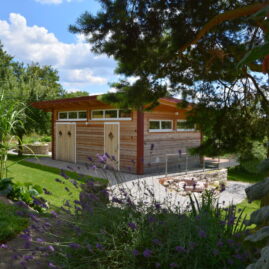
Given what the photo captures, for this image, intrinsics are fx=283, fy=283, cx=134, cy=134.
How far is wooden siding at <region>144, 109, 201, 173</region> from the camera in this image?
11.8 metres

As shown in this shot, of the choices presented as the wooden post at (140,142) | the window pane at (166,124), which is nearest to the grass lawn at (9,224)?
the wooden post at (140,142)

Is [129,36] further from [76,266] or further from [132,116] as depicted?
[132,116]

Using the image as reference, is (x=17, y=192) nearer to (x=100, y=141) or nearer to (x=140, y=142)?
(x=140, y=142)

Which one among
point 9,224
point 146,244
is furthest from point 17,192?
point 146,244

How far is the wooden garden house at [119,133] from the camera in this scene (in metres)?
11.6

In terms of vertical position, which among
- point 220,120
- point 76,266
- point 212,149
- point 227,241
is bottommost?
point 76,266

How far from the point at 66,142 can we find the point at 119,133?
4325 millimetres

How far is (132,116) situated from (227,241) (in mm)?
9553

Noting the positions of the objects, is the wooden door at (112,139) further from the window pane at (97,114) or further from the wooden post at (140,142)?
the wooden post at (140,142)

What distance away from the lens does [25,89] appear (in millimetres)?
17719

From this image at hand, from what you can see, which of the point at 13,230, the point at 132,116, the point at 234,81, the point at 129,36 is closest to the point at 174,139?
the point at 132,116

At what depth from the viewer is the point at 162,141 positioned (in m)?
12.7

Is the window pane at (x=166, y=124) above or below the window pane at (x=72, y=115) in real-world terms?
below

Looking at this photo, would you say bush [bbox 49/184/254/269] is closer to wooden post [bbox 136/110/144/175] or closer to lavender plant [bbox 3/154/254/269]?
lavender plant [bbox 3/154/254/269]
